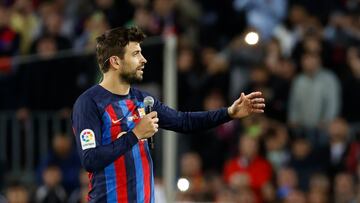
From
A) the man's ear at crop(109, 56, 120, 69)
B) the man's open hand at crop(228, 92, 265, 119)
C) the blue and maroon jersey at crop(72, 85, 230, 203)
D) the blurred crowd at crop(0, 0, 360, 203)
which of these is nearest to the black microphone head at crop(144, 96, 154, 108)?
the blue and maroon jersey at crop(72, 85, 230, 203)

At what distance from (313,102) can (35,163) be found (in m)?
3.56

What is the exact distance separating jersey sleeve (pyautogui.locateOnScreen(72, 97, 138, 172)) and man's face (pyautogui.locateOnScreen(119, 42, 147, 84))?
363 millimetres

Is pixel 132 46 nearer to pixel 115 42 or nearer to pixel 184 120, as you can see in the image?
pixel 115 42

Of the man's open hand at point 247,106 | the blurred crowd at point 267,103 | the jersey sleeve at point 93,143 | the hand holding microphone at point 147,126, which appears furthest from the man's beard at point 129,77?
the blurred crowd at point 267,103

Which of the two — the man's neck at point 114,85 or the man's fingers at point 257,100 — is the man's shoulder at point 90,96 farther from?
the man's fingers at point 257,100

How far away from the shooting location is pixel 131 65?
771 cm

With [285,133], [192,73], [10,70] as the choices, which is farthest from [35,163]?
[285,133]

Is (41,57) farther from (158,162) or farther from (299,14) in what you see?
(299,14)

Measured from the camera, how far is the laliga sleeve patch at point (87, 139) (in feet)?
24.2

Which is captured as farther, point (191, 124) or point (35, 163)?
point (35, 163)

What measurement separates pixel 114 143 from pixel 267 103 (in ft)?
21.3

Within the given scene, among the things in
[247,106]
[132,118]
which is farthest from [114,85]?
[247,106]

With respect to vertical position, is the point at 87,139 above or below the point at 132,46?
below

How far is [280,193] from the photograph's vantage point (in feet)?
42.6
